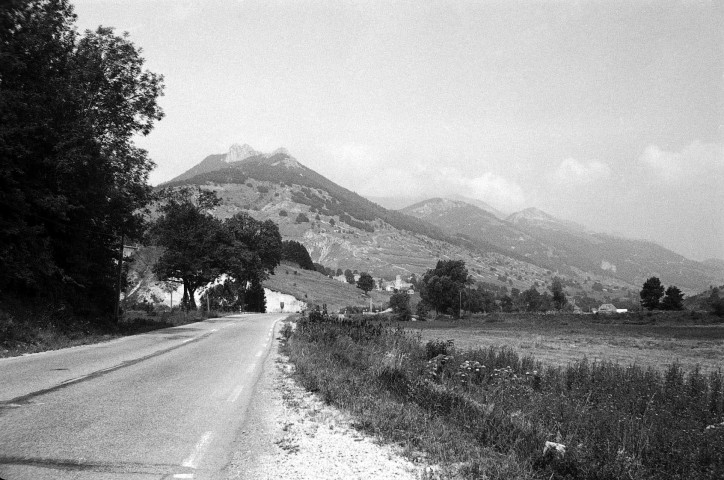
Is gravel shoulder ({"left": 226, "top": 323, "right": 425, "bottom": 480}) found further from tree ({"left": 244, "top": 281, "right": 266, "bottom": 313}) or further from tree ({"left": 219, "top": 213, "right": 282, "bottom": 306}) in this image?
tree ({"left": 244, "top": 281, "right": 266, "bottom": 313})

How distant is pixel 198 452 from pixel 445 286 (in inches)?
4280

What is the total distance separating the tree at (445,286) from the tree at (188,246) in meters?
61.5

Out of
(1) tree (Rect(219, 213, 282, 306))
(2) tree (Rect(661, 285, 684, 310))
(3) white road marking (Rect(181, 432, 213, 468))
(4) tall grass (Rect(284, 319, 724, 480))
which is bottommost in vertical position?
(2) tree (Rect(661, 285, 684, 310))

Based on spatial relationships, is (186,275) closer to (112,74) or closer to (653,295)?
(112,74)

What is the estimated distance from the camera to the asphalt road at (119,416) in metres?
5.37

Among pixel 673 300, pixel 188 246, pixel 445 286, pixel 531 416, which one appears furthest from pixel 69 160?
pixel 673 300

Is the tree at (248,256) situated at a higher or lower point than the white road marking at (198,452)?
higher

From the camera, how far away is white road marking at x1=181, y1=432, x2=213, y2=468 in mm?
5586

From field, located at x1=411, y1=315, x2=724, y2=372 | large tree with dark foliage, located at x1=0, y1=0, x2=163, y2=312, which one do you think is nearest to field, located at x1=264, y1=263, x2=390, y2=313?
field, located at x1=411, y1=315, x2=724, y2=372

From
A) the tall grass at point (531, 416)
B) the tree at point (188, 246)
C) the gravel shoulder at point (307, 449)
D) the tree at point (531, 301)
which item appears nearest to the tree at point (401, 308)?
the tree at point (188, 246)

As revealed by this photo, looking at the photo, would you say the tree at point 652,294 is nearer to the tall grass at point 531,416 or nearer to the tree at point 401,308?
the tree at point 401,308

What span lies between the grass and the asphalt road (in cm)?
289

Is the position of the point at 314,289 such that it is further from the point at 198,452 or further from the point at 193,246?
the point at 198,452

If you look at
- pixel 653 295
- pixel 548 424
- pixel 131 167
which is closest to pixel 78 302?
pixel 131 167
